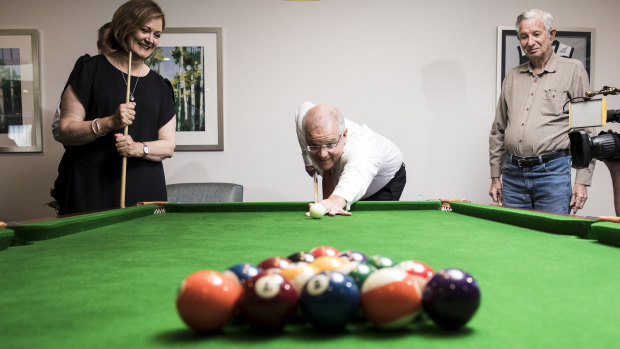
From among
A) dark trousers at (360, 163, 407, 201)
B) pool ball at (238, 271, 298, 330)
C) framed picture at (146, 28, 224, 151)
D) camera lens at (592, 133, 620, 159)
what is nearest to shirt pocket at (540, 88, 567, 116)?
camera lens at (592, 133, 620, 159)

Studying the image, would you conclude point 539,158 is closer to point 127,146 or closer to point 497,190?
point 497,190

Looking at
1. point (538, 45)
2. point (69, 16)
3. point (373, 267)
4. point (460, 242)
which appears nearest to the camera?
point (373, 267)

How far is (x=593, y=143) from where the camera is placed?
7.31 feet

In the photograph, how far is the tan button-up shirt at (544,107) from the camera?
284cm

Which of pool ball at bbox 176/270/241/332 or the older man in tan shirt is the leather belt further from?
pool ball at bbox 176/270/241/332

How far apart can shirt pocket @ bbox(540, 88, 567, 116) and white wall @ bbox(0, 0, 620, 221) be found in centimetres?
112

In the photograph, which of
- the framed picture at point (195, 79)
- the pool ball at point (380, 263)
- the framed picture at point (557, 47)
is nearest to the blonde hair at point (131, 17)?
the framed picture at point (195, 79)

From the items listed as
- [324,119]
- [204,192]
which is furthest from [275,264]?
[204,192]

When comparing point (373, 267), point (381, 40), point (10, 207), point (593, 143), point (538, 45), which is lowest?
point (10, 207)

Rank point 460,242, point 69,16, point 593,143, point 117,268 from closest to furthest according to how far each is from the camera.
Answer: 1. point 117,268
2. point 460,242
3. point 593,143
4. point 69,16

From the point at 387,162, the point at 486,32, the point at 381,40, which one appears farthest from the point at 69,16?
the point at 486,32

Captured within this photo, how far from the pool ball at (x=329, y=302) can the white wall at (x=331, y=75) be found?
3286 millimetres

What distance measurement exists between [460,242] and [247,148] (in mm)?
2725

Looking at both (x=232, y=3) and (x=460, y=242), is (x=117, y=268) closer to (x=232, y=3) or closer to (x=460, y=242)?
(x=460, y=242)
